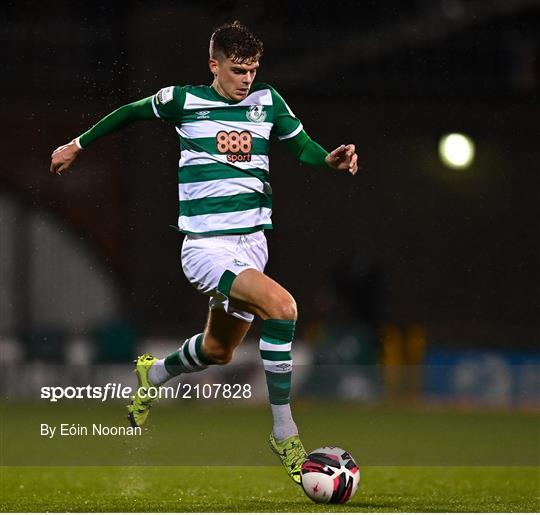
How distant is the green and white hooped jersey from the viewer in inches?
273

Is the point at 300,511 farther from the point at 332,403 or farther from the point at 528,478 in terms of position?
the point at 332,403

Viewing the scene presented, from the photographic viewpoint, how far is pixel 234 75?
6.88 m

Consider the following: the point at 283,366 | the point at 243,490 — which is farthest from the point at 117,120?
the point at 243,490

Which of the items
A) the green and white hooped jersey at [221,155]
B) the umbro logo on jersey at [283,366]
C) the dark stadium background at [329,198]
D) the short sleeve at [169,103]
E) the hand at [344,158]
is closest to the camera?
the hand at [344,158]

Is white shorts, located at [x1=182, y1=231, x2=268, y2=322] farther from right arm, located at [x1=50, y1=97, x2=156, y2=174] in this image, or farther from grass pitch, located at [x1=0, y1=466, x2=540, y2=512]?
grass pitch, located at [x1=0, y1=466, x2=540, y2=512]

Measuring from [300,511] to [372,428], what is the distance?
5521 mm

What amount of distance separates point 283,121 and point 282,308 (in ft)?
3.55

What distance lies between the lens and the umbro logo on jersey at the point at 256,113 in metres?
7.00

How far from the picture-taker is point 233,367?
13.8 m

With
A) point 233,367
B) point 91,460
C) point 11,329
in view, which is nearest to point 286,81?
point 11,329

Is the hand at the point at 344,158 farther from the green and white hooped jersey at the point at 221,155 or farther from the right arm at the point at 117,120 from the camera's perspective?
the right arm at the point at 117,120

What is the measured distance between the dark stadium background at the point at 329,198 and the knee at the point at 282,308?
8.41 metres

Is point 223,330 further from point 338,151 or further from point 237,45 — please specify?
point 237,45

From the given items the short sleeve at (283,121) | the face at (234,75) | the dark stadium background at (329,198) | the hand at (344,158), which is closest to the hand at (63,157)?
the face at (234,75)
